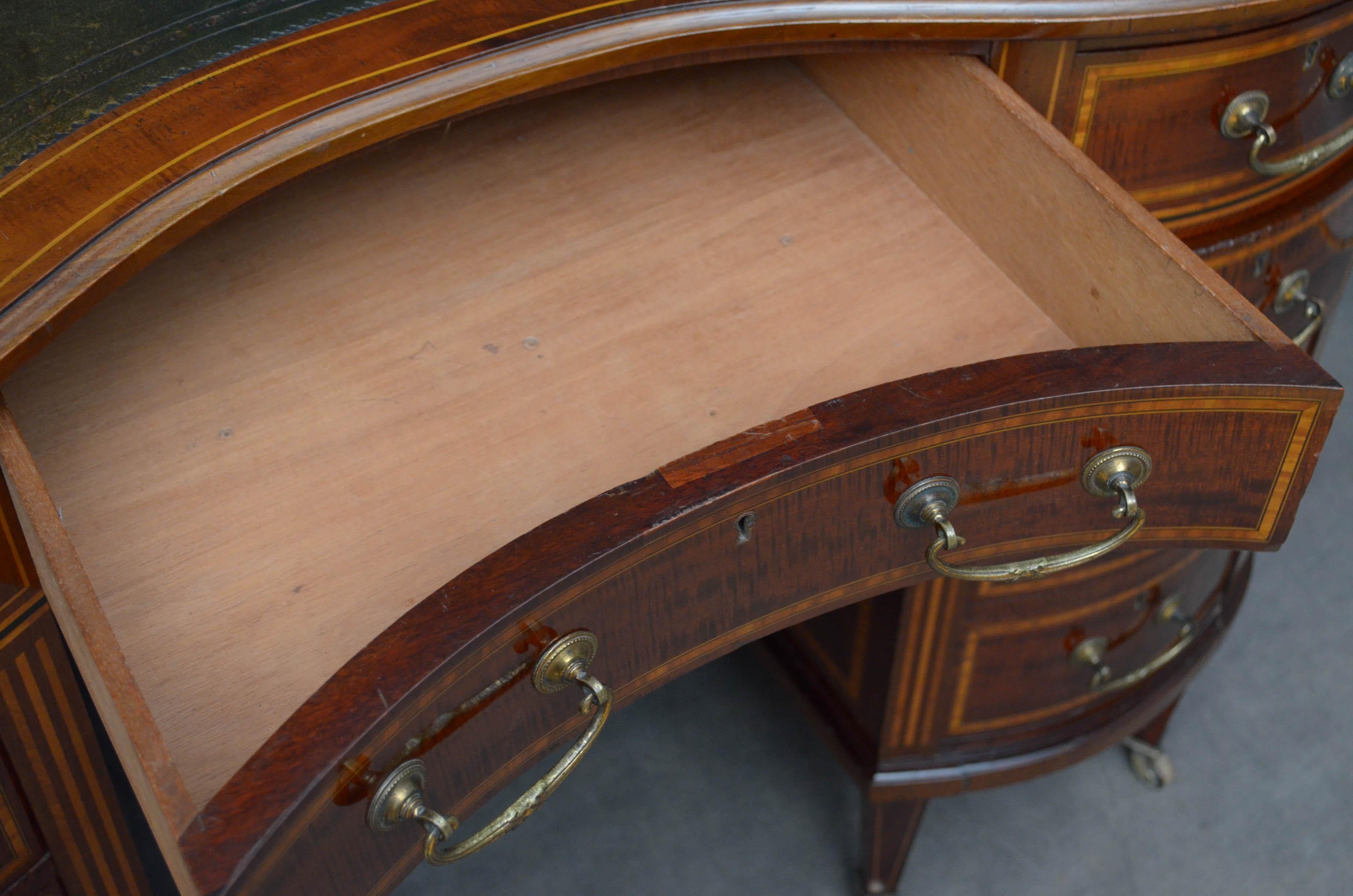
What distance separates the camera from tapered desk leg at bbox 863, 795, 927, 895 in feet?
3.43

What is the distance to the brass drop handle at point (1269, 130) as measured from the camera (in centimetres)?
78

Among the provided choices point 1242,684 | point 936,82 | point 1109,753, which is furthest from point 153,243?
point 1242,684

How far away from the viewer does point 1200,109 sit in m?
0.77

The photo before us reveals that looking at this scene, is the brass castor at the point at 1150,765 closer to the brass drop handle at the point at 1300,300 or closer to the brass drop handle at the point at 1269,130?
the brass drop handle at the point at 1300,300

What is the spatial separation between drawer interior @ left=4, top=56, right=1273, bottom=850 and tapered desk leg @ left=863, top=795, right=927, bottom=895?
19.0 inches

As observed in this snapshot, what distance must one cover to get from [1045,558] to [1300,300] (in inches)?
18.0

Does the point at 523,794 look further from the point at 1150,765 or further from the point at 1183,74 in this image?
the point at 1150,765

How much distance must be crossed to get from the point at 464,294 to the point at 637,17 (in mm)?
164

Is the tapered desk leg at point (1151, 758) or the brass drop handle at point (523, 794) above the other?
the brass drop handle at point (523, 794)

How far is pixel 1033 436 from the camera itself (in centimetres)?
55

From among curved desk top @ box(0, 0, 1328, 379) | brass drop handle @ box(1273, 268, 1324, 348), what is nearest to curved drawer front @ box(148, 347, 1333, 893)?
curved desk top @ box(0, 0, 1328, 379)

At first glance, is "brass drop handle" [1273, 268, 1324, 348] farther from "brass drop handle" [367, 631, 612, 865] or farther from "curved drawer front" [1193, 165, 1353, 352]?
"brass drop handle" [367, 631, 612, 865]

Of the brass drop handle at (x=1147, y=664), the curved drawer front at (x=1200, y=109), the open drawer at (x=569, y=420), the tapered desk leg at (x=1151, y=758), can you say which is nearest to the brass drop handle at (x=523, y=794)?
the open drawer at (x=569, y=420)

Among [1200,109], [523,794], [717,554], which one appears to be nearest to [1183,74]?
[1200,109]
